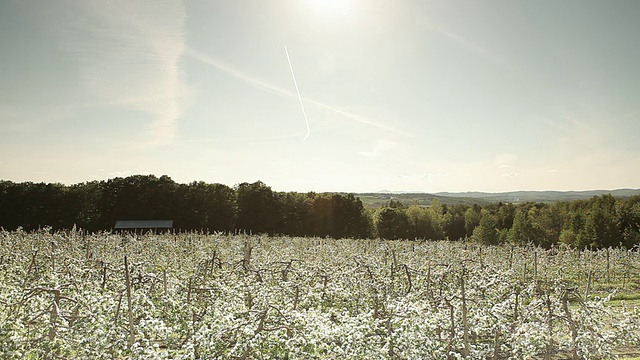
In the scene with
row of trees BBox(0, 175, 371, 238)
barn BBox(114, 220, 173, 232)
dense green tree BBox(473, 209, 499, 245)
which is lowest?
dense green tree BBox(473, 209, 499, 245)

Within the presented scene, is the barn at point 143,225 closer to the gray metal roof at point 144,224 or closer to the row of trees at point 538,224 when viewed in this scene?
the gray metal roof at point 144,224

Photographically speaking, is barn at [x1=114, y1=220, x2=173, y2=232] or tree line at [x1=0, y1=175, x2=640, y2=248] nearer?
tree line at [x1=0, y1=175, x2=640, y2=248]

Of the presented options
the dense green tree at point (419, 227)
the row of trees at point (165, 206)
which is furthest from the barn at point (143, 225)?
the dense green tree at point (419, 227)

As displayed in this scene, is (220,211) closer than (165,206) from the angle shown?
No

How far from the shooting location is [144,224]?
2172 inches

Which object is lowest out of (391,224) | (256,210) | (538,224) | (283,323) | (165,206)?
(538,224)

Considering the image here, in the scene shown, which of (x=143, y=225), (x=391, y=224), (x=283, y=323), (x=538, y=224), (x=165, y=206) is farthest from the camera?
(x=538, y=224)

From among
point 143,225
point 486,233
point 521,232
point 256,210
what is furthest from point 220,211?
point 521,232

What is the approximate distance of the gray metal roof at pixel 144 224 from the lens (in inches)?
2143

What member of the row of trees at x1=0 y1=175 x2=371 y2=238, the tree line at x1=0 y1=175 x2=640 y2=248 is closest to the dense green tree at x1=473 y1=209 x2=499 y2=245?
the tree line at x1=0 y1=175 x2=640 y2=248

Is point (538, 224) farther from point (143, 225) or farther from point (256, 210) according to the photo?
point (143, 225)

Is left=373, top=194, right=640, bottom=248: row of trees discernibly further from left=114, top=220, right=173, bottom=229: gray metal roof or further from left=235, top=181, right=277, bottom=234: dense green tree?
left=114, top=220, right=173, bottom=229: gray metal roof

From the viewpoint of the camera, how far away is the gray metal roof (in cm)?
5444

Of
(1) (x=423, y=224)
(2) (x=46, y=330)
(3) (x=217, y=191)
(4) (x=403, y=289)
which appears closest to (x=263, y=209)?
(3) (x=217, y=191)
